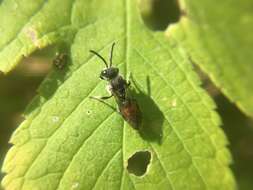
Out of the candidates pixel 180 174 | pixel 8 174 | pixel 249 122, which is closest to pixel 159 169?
pixel 180 174

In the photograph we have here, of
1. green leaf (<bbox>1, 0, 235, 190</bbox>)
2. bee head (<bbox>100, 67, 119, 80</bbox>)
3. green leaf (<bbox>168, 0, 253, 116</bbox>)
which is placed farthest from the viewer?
green leaf (<bbox>168, 0, 253, 116</bbox>)

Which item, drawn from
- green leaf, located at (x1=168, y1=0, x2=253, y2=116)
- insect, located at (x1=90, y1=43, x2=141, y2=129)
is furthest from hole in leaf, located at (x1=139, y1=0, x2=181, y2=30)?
insect, located at (x1=90, y1=43, x2=141, y2=129)

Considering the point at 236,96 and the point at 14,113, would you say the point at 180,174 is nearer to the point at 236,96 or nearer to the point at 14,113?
the point at 236,96

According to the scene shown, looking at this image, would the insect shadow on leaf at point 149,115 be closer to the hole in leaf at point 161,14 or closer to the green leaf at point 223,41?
the green leaf at point 223,41

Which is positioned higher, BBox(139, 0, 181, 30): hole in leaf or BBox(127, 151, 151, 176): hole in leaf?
BBox(139, 0, 181, 30): hole in leaf

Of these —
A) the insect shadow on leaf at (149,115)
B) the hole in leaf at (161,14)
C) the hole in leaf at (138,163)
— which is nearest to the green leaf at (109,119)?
the insect shadow on leaf at (149,115)

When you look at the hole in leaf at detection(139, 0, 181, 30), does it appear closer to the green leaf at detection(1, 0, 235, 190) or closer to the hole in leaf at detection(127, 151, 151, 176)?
the green leaf at detection(1, 0, 235, 190)

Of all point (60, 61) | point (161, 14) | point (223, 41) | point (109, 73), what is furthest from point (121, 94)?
point (161, 14)
